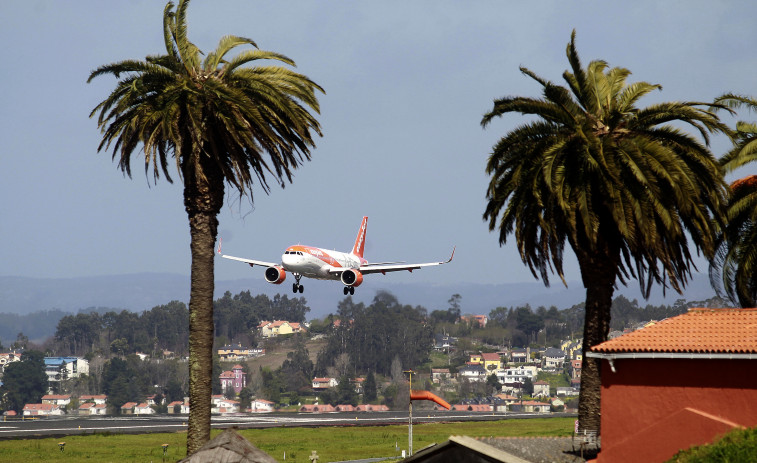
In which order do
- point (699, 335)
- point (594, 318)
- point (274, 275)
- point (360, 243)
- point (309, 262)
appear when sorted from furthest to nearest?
point (360, 243)
point (309, 262)
point (274, 275)
point (594, 318)
point (699, 335)

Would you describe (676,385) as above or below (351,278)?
below

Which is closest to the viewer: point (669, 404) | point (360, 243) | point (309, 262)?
point (669, 404)

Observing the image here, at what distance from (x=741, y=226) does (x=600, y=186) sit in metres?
9.90

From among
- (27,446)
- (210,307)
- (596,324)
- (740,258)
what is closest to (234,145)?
(210,307)

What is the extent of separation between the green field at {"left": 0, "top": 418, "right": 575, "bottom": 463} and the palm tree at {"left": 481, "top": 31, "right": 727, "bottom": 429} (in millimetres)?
39563

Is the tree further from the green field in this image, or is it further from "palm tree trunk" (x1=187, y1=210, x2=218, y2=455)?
the green field

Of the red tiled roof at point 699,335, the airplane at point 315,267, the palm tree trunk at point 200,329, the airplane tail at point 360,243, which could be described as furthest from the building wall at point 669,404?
the airplane tail at point 360,243

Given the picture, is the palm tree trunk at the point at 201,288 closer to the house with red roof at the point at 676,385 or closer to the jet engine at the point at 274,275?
the house with red roof at the point at 676,385

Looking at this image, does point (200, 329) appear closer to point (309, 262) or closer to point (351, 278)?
point (351, 278)

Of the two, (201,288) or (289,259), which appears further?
(289,259)

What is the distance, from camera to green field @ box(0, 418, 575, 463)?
81.3m

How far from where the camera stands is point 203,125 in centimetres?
3884

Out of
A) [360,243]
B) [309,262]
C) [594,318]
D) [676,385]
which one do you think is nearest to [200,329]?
[594,318]

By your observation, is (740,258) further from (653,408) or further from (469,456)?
(469,456)
